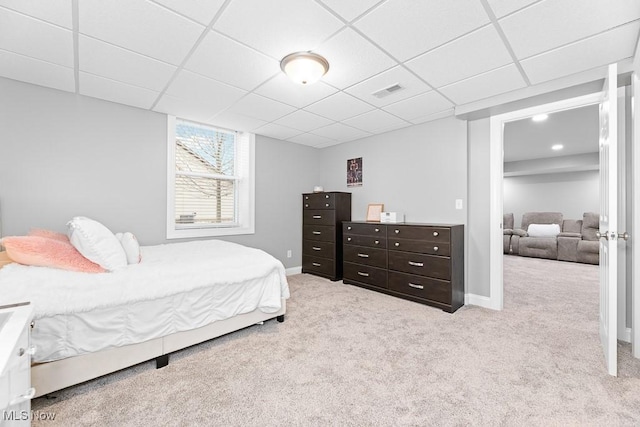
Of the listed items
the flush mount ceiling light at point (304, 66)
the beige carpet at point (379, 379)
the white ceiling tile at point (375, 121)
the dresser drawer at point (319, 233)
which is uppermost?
the white ceiling tile at point (375, 121)

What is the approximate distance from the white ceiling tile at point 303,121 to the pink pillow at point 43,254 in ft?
8.38

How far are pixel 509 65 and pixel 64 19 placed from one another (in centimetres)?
321

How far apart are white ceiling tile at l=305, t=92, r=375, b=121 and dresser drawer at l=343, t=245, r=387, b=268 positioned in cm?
178

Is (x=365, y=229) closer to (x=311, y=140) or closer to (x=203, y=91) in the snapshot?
(x=311, y=140)

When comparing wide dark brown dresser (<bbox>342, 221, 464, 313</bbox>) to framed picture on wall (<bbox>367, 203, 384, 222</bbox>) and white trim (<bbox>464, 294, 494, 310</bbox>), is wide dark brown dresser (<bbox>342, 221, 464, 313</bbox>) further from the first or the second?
framed picture on wall (<bbox>367, 203, 384, 222</bbox>)

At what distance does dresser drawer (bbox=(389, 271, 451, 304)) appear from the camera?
3.07 meters

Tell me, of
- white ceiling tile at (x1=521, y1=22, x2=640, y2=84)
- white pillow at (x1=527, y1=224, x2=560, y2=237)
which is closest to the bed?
white ceiling tile at (x1=521, y1=22, x2=640, y2=84)

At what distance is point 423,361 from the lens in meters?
2.05

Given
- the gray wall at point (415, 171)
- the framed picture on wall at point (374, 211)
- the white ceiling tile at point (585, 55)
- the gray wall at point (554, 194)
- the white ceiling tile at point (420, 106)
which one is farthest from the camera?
the gray wall at point (554, 194)

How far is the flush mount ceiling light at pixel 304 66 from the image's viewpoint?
6.97ft

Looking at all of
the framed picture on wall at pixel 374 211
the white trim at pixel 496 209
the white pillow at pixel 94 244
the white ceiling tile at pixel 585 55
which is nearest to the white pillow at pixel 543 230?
the white trim at pixel 496 209

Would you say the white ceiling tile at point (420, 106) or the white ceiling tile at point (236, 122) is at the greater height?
the white ceiling tile at point (236, 122)

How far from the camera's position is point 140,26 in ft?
6.02

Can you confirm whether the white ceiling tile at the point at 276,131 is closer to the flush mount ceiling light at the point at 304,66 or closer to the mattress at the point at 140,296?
the flush mount ceiling light at the point at 304,66
